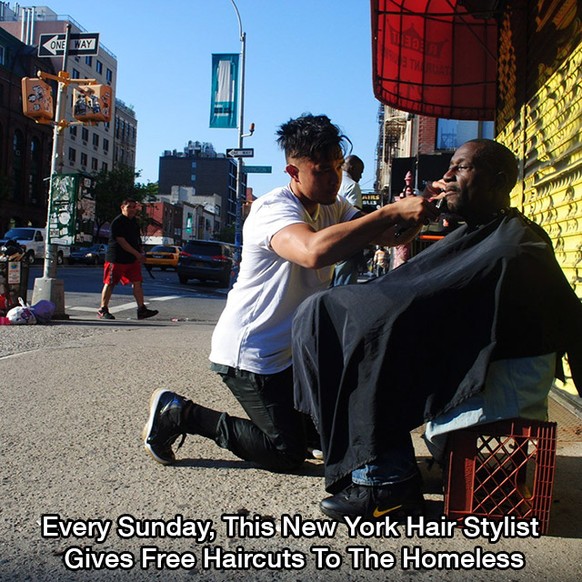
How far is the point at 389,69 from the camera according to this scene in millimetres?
7691

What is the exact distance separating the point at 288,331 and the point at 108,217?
5951 centimetres

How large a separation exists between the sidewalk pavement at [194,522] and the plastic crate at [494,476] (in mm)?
87

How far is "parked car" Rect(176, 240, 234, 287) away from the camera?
2283cm

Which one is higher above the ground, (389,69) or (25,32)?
(25,32)

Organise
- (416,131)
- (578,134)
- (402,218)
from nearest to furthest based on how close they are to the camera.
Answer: (402,218) → (578,134) → (416,131)

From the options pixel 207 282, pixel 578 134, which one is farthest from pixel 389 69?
pixel 207 282

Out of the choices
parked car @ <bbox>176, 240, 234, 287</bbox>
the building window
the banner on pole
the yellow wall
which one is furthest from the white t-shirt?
the building window

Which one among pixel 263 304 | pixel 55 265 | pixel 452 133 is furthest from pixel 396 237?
pixel 452 133

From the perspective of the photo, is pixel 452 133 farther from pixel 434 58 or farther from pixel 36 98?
pixel 36 98

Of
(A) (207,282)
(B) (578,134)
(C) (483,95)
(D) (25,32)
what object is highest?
(D) (25,32)

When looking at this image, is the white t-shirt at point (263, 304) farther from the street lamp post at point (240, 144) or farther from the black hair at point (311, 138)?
the street lamp post at point (240, 144)

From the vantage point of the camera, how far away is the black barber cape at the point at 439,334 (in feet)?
7.47

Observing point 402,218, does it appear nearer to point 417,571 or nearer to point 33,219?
point 417,571

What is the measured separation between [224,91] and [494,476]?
21522 millimetres
